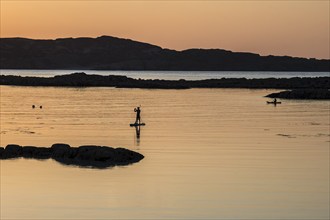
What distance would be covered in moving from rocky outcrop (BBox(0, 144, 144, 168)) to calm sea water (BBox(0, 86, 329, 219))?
23.4 inches

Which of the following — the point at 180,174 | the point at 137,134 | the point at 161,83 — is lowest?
the point at 180,174

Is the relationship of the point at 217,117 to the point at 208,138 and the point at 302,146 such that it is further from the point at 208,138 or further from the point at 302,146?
the point at 302,146

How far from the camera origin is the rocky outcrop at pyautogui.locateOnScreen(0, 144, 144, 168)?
27.0 m

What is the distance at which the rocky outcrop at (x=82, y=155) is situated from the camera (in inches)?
1062

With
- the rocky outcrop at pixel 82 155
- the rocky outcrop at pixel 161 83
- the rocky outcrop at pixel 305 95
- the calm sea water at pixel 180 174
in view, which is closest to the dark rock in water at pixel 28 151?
the rocky outcrop at pixel 82 155

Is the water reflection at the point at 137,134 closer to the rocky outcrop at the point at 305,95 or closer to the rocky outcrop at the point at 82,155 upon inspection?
the rocky outcrop at the point at 82,155

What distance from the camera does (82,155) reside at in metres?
27.4

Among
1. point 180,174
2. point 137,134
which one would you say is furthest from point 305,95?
point 180,174

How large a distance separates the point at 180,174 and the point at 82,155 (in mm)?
4502

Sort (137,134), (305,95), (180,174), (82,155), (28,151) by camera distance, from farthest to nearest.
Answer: (305,95)
(137,134)
(28,151)
(82,155)
(180,174)

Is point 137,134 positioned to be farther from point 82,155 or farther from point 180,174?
point 180,174

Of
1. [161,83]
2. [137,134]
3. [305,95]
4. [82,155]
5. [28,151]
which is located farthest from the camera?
[161,83]

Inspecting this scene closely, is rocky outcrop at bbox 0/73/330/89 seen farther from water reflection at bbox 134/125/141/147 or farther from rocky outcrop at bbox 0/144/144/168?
rocky outcrop at bbox 0/144/144/168

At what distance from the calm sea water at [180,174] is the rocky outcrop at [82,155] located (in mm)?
596
